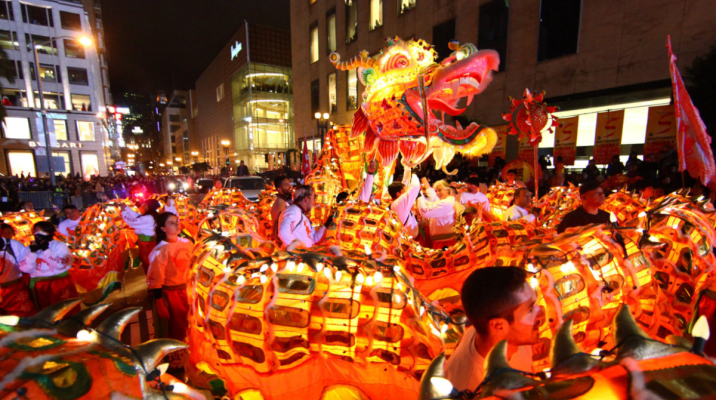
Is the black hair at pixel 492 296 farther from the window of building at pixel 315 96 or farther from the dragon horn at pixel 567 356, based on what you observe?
the window of building at pixel 315 96

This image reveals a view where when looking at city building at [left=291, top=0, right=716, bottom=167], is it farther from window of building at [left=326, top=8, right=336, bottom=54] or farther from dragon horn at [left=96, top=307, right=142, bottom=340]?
dragon horn at [left=96, top=307, right=142, bottom=340]

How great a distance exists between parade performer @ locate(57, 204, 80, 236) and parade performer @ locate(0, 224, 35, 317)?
1.68 metres

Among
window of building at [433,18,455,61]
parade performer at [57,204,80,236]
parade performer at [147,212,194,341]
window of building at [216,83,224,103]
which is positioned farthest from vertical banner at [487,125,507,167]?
window of building at [216,83,224,103]

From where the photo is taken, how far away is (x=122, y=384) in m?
0.79

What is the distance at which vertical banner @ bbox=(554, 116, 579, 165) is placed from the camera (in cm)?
1043

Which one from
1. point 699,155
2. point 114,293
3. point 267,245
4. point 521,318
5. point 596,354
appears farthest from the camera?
point 114,293

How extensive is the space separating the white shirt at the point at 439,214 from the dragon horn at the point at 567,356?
3528 mm

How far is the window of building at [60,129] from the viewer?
2984 cm

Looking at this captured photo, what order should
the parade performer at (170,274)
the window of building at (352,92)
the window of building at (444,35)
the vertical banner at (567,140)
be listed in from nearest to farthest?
the parade performer at (170,274) < the vertical banner at (567,140) < the window of building at (444,35) < the window of building at (352,92)

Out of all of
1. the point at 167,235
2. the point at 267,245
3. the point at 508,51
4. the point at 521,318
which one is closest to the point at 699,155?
the point at 521,318

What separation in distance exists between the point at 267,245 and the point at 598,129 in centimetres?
1146

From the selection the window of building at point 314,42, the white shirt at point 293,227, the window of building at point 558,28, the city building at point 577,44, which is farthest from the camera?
the window of building at point 314,42

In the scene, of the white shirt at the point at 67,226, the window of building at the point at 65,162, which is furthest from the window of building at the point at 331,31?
the window of building at the point at 65,162

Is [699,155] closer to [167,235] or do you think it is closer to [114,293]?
[167,235]
